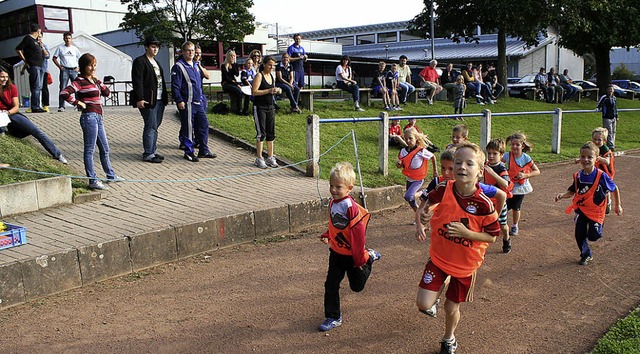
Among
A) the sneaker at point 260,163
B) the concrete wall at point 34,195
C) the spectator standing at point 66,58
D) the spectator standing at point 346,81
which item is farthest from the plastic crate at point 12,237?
the spectator standing at point 346,81

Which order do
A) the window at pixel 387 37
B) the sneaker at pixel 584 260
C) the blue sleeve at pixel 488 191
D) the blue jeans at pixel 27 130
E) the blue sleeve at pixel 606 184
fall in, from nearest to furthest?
the blue sleeve at pixel 488 191, the sneaker at pixel 584 260, the blue sleeve at pixel 606 184, the blue jeans at pixel 27 130, the window at pixel 387 37

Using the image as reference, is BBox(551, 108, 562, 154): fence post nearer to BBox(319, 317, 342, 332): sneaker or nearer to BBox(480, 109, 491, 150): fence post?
BBox(480, 109, 491, 150): fence post

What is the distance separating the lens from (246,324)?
463 centimetres

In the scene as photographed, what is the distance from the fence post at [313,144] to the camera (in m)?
9.77

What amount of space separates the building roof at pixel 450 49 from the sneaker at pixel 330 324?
119 ft

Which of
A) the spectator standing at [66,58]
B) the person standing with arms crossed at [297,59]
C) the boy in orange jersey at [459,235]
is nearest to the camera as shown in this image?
the boy in orange jersey at [459,235]

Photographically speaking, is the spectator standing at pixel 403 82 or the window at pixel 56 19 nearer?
the spectator standing at pixel 403 82

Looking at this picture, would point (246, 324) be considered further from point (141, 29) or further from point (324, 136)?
point (141, 29)

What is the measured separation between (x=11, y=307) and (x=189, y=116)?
5578mm

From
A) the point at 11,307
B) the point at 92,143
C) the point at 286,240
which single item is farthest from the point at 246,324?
the point at 92,143

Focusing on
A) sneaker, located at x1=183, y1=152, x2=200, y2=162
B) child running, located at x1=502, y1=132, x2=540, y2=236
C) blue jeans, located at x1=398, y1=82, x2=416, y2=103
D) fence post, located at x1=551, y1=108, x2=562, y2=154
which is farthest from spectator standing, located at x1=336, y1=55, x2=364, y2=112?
child running, located at x1=502, y1=132, x2=540, y2=236

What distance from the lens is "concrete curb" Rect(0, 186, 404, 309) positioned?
5.06 meters

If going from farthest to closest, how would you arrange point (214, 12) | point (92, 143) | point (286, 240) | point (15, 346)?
point (214, 12) → point (92, 143) → point (286, 240) → point (15, 346)

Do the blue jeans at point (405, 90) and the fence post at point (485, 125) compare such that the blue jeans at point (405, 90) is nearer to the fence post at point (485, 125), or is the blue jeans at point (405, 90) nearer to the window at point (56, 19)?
the fence post at point (485, 125)
